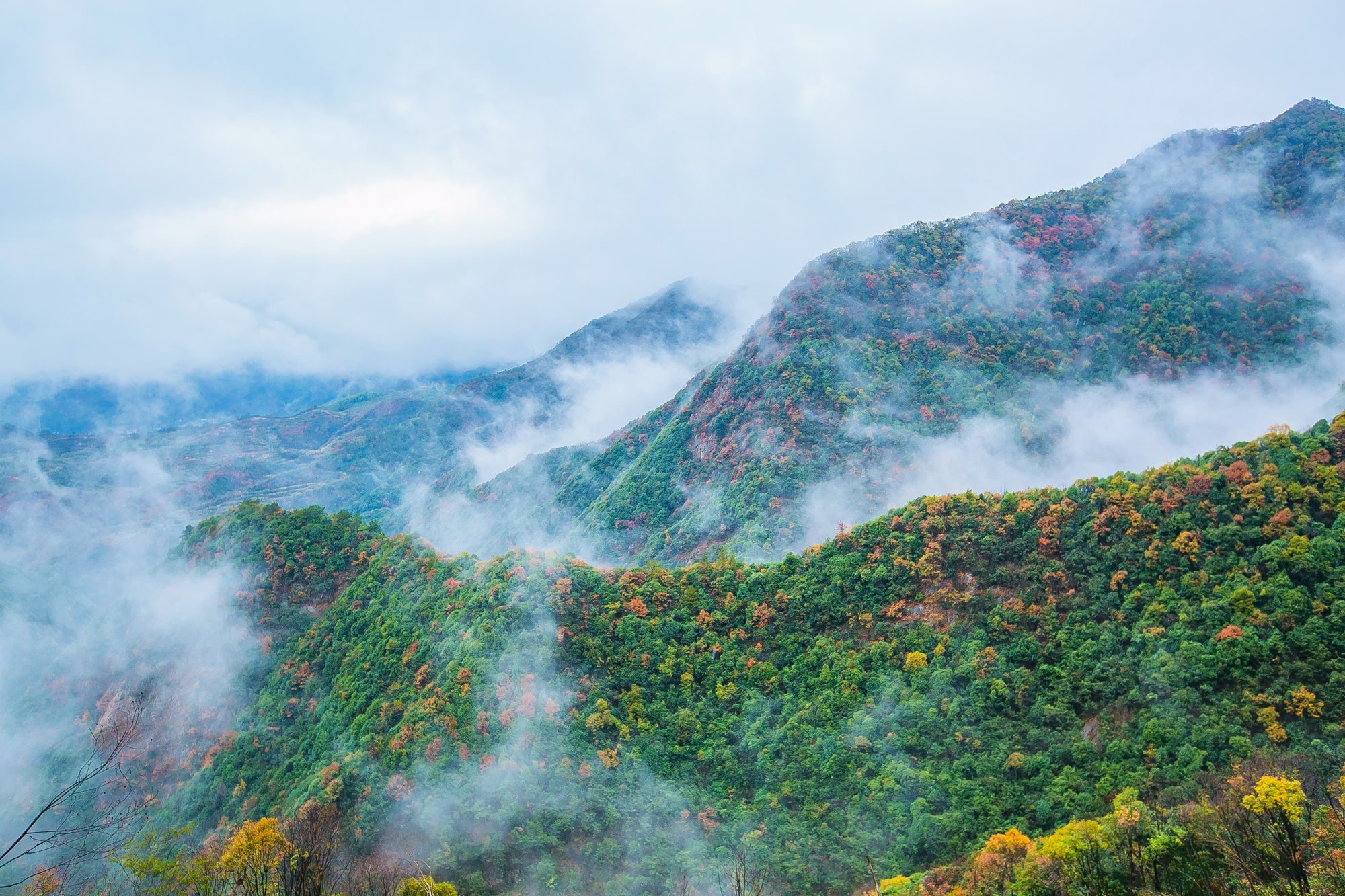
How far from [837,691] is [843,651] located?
3.83 meters

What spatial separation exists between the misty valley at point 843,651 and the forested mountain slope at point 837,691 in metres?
0.29

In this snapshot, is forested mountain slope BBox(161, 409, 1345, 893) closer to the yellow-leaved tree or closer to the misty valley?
the misty valley

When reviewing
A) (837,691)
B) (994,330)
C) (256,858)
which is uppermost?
(994,330)

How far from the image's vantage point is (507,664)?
65.7m

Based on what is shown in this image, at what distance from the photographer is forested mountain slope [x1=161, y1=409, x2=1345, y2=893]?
4866cm

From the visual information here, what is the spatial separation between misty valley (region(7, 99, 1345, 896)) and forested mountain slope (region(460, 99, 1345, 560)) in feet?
2.33

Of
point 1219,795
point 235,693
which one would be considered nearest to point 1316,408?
point 1219,795

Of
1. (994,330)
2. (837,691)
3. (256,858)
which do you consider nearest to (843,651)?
(837,691)

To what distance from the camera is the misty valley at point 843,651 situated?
4481 centimetres

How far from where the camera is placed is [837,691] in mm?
62125

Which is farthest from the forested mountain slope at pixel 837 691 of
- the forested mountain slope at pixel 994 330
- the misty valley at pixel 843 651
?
the forested mountain slope at pixel 994 330

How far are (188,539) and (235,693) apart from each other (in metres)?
33.1

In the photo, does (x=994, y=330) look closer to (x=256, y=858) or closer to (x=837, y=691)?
(x=837, y=691)

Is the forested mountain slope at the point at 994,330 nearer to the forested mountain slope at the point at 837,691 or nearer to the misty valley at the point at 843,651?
the misty valley at the point at 843,651
